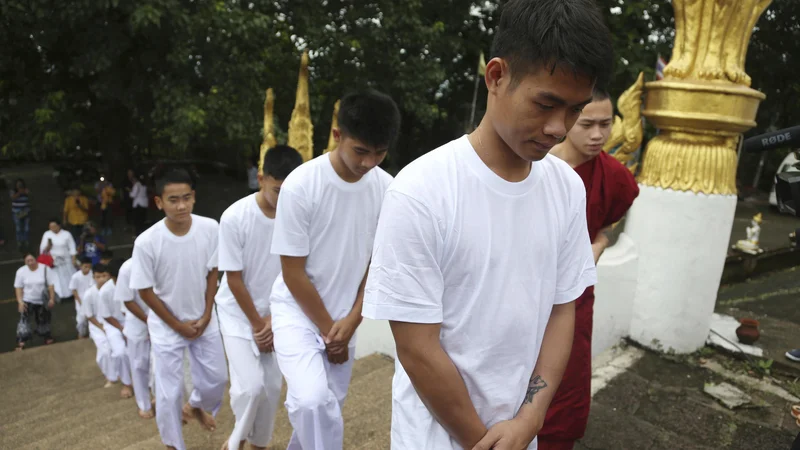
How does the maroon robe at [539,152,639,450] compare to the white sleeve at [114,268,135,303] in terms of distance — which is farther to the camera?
the white sleeve at [114,268,135,303]

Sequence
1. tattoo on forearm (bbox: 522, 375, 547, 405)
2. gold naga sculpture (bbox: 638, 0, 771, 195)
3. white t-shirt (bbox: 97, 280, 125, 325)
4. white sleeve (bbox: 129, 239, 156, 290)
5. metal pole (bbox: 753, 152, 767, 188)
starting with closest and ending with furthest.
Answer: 1. tattoo on forearm (bbox: 522, 375, 547, 405)
2. white sleeve (bbox: 129, 239, 156, 290)
3. gold naga sculpture (bbox: 638, 0, 771, 195)
4. white t-shirt (bbox: 97, 280, 125, 325)
5. metal pole (bbox: 753, 152, 767, 188)

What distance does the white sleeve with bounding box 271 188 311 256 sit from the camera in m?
2.79

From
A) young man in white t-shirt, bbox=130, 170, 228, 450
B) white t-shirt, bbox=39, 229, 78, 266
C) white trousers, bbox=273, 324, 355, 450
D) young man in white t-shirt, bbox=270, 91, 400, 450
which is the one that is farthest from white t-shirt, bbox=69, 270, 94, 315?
white trousers, bbox=273, 324, 355, 450

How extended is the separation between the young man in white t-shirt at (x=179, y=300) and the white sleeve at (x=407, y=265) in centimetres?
260

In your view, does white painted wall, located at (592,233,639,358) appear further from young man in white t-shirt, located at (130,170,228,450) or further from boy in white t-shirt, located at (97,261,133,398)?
boy in white t-shirt, located at (97,261,133,398)

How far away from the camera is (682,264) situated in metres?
4.31

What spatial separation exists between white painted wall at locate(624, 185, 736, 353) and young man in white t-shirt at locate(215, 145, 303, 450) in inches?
104

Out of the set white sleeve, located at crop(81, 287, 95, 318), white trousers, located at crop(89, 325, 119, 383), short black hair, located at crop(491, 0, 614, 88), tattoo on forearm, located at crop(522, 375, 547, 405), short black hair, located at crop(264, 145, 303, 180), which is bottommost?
white trousers, located at crop(89, 325, 119, 383)

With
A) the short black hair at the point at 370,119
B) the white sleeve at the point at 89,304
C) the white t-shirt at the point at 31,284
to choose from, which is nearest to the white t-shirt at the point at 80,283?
the white t-shirt at the point at 31,284

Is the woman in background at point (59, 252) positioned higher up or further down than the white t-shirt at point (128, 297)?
further down

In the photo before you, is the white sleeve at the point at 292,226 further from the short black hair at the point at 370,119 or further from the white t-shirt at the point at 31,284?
the white t-shirt at the point at 31,284

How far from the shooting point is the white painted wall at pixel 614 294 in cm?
429

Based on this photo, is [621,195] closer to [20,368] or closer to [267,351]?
[267,351]

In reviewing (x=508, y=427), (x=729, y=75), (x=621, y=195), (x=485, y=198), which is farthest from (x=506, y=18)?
(x=729, y=75)
